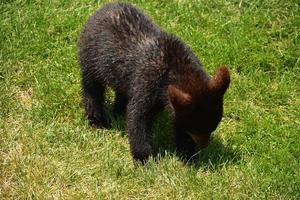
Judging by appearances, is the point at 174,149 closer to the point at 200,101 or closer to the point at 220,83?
the point at 200,101

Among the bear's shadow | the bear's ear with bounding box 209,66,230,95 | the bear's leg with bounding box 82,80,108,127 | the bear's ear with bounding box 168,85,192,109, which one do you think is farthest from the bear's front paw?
the bear's ear with bounding box 209,66,230,95

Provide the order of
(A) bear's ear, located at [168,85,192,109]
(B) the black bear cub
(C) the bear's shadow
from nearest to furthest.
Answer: (A) bear's ear, located at [168,85,192,109]
(B) the black bear cub
(C) the bear's shadow

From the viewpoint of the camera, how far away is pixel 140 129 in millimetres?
6305

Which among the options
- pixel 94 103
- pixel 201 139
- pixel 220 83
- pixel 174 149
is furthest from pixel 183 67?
pixel 94 103

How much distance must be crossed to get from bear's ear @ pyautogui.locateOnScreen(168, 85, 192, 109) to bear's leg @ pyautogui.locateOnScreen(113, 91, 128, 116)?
1290 mm

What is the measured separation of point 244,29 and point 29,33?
8.76 feet

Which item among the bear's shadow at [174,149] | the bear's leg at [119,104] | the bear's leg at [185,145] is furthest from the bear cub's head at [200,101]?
the bear's leg at [119,104]

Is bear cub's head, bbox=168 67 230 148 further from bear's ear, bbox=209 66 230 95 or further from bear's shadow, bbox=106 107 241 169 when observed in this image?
bear's shadow, bbox=106 107 241 169

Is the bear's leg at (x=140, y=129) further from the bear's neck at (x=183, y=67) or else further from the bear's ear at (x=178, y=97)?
the bear's ear at (x=178, y=97)

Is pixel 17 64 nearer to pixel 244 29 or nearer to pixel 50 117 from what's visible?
pixel 50 117

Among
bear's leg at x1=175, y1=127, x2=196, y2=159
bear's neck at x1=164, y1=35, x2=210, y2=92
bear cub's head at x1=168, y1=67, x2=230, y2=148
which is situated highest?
bear's neck at x1=164, y1=35, x2=210, y2=92

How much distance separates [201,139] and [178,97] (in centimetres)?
55

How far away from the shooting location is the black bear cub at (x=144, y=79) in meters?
5.92

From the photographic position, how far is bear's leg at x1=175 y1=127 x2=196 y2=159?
6.42 metres
